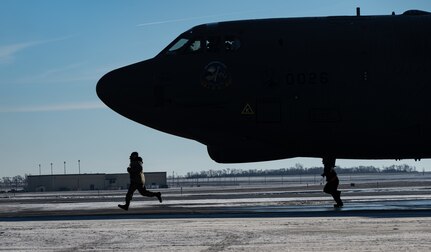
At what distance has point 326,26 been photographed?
24.3 m

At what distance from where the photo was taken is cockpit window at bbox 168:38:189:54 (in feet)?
80.8

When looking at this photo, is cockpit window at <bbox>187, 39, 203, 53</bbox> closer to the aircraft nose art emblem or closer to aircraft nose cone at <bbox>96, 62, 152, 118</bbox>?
the aircraft nose art emblem

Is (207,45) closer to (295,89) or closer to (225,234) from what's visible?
(295,89)

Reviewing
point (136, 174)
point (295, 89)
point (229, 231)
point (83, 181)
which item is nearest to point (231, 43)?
point (295, 89)

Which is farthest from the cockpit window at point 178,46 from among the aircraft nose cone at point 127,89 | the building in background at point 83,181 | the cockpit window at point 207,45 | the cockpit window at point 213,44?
the building in background at point 83,181

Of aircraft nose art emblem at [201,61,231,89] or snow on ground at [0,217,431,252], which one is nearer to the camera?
snow on ground at [0,217,431,252]

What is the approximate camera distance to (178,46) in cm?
2470

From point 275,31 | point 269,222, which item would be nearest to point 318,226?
point 269,222

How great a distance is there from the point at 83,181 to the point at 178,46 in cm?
8786

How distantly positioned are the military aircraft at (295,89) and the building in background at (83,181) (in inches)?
3342

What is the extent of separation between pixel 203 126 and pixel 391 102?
18.6ft

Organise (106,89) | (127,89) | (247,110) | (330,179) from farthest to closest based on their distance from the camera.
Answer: (106,89) → (330,179) → (127,89) → (247,110)

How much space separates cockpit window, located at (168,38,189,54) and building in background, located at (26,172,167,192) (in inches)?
3326

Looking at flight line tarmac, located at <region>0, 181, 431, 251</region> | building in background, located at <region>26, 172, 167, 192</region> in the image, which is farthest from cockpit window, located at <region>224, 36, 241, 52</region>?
building in background, located at <region>26, 172, 167, 192</region>
